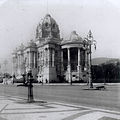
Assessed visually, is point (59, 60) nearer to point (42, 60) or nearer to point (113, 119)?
point (42, 60)

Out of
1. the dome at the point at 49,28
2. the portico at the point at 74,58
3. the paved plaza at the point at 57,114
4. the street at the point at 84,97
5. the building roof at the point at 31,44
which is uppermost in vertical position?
the dome at the point at 49,28

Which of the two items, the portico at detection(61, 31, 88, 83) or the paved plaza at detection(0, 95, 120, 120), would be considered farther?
the portico at detection(61, 31, 88, 83)

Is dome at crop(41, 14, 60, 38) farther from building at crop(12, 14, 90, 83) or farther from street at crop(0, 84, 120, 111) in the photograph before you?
street at crop(0, 84, 120, 111)

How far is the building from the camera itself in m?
105

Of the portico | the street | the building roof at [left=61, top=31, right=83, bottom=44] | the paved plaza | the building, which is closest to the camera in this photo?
the paved plaza

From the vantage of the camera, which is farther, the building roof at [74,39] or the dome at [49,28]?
the dome at [49,28]

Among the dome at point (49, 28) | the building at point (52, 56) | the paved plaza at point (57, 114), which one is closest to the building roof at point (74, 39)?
the building at point (52, 56)

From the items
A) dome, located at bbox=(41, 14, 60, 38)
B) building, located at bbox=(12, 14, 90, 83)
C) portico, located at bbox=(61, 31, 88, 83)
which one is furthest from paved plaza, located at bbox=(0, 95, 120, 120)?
dome, located at bbox=(41, 14, 60, 38)

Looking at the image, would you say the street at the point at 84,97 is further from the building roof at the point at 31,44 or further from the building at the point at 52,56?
the building roof at the point at 31,44

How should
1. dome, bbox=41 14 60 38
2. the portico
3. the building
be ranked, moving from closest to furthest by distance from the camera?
1. the portico
2. the building
3. dome, bbox=41 14 60 38

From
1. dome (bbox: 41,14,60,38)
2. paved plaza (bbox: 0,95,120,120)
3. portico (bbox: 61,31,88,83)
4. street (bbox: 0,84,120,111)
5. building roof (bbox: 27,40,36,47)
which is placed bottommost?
street (bbox: 0,84,120,111)

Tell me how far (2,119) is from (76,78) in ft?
288

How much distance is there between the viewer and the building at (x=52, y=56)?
344 ft

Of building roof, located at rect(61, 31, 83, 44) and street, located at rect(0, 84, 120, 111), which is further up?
building roof, located at rect(61, 31, 83, 44)
